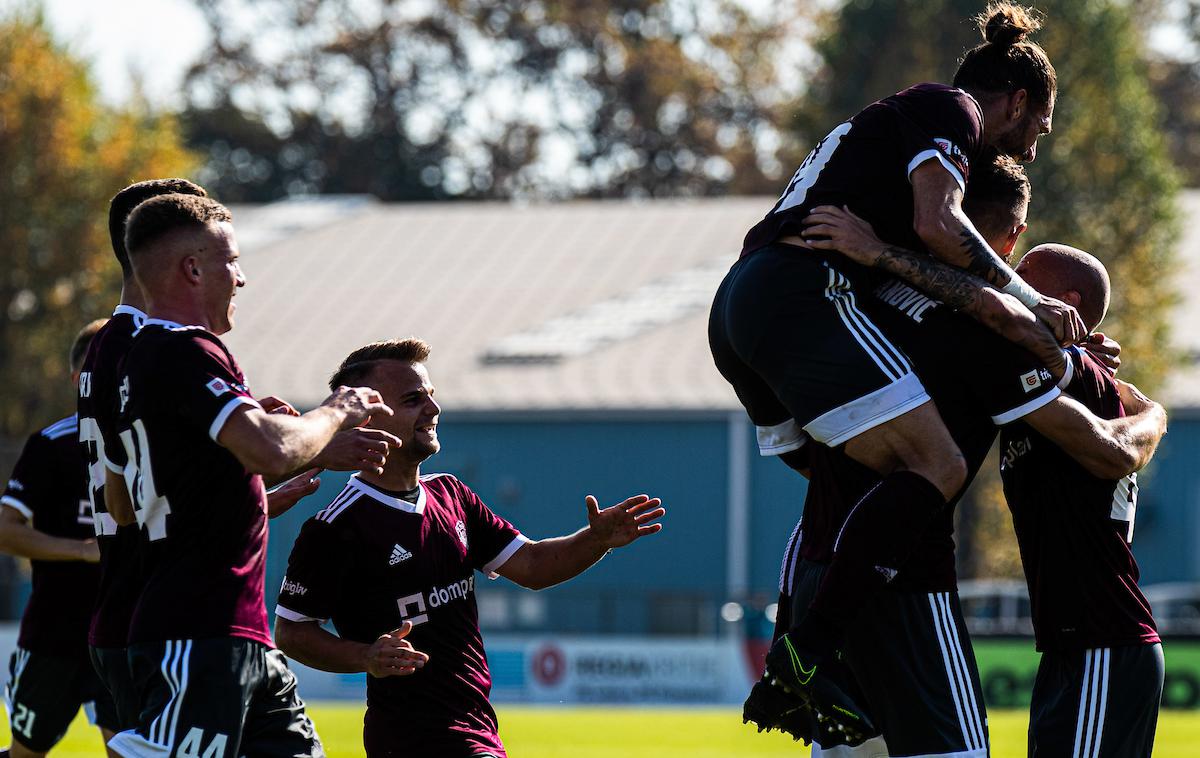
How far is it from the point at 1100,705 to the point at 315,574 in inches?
105

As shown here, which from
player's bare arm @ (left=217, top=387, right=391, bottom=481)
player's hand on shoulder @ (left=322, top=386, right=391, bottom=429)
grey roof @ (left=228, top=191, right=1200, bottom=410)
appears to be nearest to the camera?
player's bare arm @ (left=217, top=387, right=391, bottom=481)

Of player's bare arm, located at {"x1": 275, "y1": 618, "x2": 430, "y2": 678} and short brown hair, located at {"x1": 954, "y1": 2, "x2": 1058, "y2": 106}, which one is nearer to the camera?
player's bare arm, located at {"x1": 275, "y1": 618, "x2": 430, "y2": 678}

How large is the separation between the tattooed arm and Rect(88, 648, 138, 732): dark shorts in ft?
8.29

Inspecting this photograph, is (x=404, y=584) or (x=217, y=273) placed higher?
(x=217, y=273)

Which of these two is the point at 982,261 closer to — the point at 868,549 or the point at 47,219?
the point at 868,549

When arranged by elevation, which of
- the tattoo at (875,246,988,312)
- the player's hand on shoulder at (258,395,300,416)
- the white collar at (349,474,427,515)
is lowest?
the white collar at (349,474,427,515)

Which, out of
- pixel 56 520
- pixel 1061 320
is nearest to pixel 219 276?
pixel 1061 320

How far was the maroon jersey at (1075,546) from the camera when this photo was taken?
5992 mm

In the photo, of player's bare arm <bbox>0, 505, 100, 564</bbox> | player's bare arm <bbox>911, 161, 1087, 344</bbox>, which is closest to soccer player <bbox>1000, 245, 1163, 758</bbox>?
player's bare arm <bbox>911, 161, 1087, 344</bbox>

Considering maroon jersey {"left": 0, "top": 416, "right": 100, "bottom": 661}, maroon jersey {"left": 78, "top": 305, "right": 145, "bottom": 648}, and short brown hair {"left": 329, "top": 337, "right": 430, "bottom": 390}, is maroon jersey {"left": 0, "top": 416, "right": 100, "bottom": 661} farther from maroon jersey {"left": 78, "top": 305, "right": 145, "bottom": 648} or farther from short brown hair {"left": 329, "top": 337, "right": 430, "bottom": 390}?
maroon jersey {"left": 78, "top": 305, "right": 145, "bottom": 648}

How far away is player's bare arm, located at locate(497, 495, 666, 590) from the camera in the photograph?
693 centimetres

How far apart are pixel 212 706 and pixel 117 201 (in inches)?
93.1

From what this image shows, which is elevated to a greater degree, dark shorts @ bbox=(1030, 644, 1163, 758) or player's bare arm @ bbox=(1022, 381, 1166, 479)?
player's bare arm @ bbox=(1022, 381, 1166, 479)

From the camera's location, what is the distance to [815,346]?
226 inches
